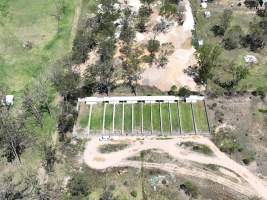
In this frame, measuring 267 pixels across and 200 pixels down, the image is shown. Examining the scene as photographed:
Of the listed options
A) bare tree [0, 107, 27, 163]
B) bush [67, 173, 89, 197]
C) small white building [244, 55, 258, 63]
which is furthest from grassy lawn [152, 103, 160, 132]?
bare tree [0, 107, 27, 163]

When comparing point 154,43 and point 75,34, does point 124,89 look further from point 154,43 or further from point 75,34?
point 75,34

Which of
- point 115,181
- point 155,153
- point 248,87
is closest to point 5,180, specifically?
point 115,181

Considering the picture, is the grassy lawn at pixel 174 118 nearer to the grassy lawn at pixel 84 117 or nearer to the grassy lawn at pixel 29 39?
the grassy lawn at pixel 84 117

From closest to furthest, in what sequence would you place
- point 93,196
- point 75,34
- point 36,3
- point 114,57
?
point 93,196
point 114,57
point 75,34
point 36,3

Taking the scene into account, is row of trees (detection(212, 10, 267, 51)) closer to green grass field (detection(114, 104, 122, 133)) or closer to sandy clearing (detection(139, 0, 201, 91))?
sandy clearing (detection(139, 0, 201, 91))

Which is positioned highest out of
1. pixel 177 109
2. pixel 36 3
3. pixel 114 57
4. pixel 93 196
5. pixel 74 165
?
pixel 36 3

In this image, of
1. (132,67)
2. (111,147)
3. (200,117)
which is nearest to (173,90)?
(200,117)
